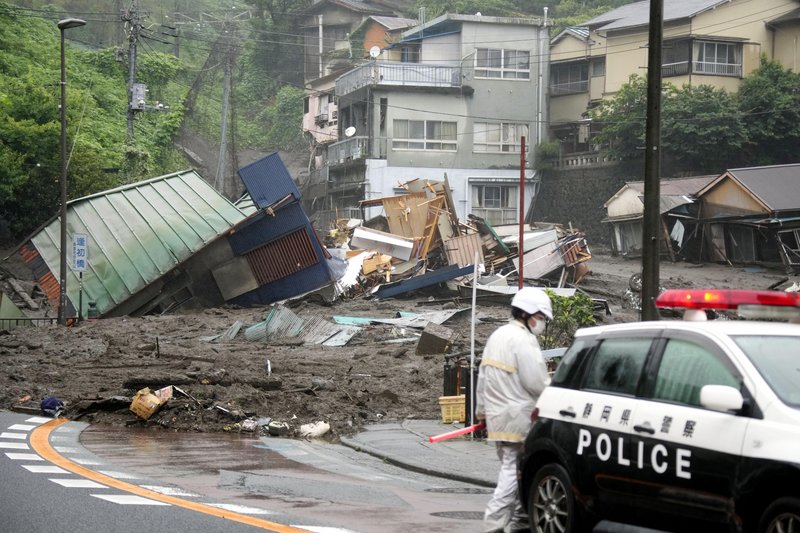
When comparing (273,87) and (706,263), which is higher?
(273,87)

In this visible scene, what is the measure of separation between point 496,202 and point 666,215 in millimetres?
13662

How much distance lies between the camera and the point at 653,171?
12.7m

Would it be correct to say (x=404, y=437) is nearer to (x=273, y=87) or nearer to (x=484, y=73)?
(x=484, y=73)

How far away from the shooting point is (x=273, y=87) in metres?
79.8

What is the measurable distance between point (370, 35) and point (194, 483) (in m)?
66.0

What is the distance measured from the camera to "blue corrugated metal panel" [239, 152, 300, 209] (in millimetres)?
38312

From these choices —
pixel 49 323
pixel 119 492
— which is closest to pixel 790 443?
pixel 119 492

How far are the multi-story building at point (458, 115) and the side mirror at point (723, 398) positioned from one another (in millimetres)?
51447

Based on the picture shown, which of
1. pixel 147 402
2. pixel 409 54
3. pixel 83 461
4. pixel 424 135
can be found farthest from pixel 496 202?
pixel 83 461

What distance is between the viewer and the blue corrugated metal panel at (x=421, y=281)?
3688 centimetres

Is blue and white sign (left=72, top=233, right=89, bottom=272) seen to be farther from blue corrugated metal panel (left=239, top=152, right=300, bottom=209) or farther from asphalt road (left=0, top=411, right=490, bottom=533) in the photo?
asphalt road (left=0, top=411, right=490, bottom=533)

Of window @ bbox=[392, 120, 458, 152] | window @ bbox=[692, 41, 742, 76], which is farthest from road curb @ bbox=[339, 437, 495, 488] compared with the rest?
window @ bbox=[392, 120, 458, 152]

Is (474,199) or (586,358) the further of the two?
(474,199)

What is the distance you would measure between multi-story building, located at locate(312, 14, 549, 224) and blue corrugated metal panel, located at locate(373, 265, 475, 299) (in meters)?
20.1
